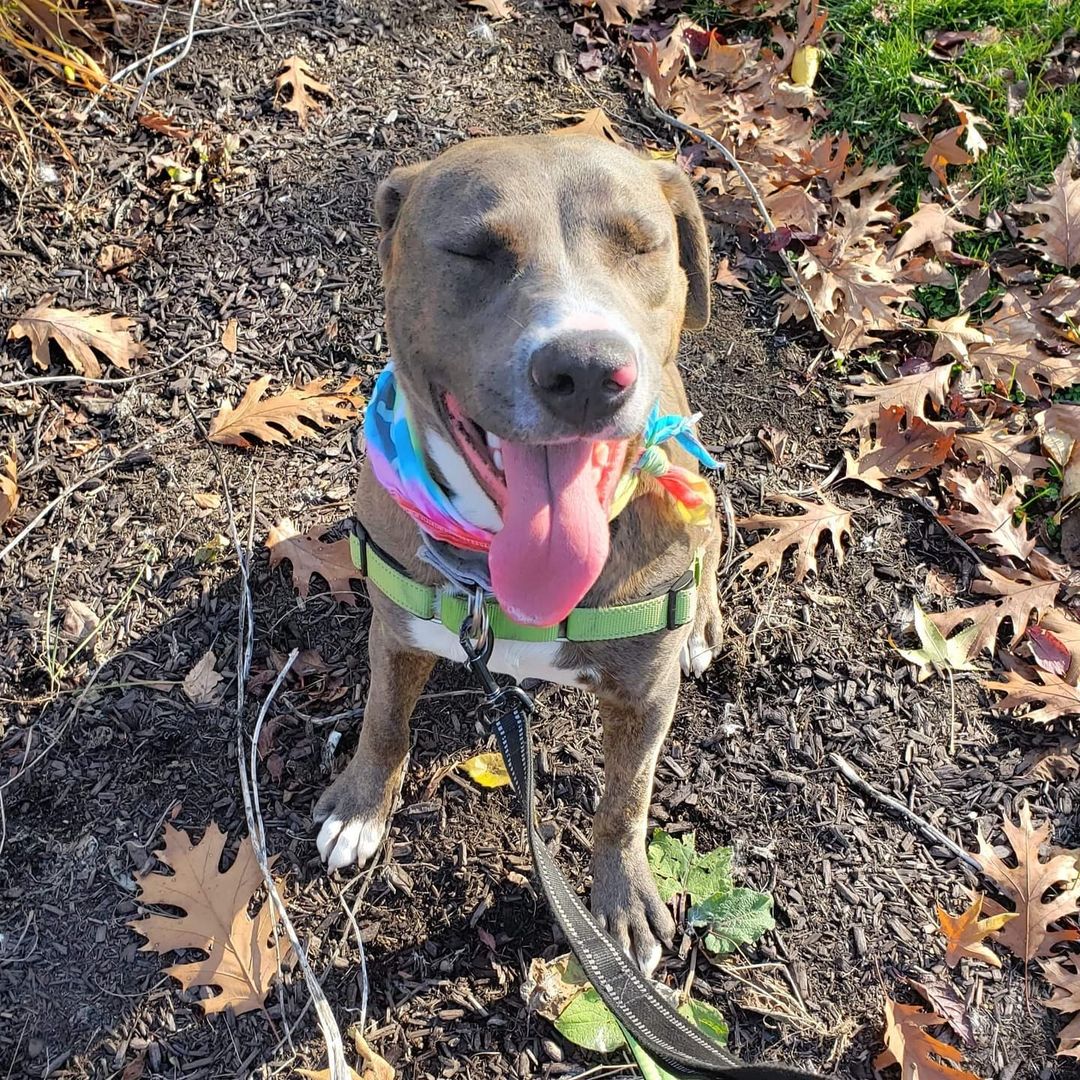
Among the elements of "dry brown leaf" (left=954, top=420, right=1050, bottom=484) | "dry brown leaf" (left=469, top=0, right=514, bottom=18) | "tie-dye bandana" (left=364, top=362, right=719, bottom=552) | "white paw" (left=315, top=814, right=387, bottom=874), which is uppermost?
"dry brown leaf" (left=469, top=0, right=514, bottom=18)

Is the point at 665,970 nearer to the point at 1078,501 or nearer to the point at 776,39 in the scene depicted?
the point at 1078,501

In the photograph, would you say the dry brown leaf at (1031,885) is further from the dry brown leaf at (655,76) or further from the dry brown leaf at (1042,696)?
the dry brown leaf at (655,76)

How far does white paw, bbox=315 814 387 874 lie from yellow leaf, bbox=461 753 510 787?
41 cm

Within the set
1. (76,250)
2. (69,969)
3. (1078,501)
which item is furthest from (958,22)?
(69,969)

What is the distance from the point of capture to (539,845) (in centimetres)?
292

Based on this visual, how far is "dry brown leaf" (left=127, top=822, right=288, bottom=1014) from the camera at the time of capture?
10.4 feet

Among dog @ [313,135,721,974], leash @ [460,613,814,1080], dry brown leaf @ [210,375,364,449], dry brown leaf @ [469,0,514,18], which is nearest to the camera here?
dog @ [313,135,721,974]

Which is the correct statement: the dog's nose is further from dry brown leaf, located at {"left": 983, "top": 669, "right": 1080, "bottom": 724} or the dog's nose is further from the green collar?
dry brown leaf, located at {"left": 983, "top": 669, "right": 1080, "bottom": 724}

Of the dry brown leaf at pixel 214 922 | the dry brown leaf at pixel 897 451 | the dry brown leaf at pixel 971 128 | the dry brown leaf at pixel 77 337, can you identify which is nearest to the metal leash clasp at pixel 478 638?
the dry brown leaf at pixel 214 922

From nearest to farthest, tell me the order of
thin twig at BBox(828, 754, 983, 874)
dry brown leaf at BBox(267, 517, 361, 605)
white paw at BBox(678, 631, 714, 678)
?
1. thin twig at BBox(828, 754, 983, 874)
2. white paw at BBox(678, 631, 714, 678)
3. dry brown leaf at BBox(267, 517, 361, 605)

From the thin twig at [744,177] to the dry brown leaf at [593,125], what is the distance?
10.8 inches

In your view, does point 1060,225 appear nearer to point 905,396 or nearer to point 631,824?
point 905,396

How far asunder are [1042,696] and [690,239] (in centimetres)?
220

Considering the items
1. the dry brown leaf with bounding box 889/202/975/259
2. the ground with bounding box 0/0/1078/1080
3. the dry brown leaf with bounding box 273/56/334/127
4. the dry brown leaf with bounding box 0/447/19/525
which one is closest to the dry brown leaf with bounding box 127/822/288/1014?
the ground with bounding box 0/0/1078/1080
